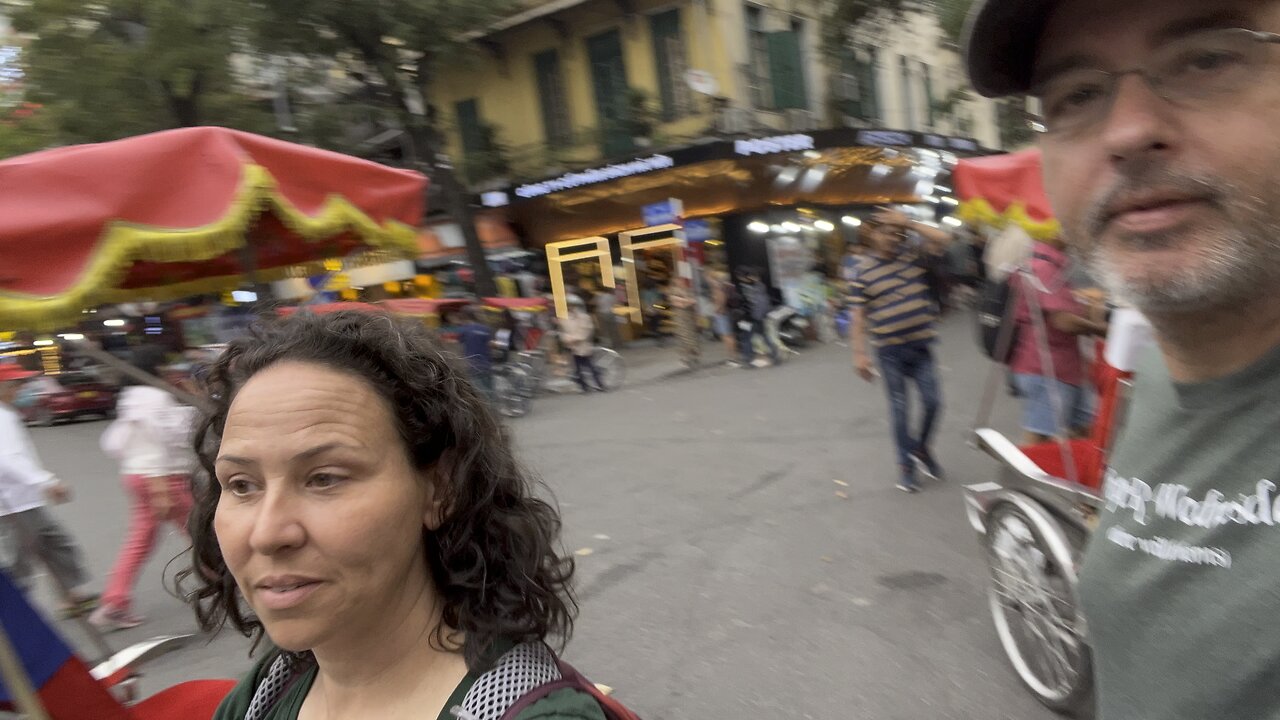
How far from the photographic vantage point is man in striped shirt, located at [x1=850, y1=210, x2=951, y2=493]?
19.8 feet

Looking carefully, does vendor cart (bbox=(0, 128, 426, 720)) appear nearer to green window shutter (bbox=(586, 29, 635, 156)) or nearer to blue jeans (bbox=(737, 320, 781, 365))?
blue jeans (bbox=(737, 320, 781, 365))

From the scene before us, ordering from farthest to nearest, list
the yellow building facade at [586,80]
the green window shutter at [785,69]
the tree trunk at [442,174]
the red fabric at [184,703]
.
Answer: the green window shutter at [785,69] → the yellow building facade at [586,80] → the tree trunk at [442,174] → the red fabric at [184,703]

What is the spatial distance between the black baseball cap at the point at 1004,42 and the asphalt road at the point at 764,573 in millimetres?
1458

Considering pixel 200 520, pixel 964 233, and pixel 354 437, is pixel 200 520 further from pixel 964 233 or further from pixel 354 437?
pixel 964 233

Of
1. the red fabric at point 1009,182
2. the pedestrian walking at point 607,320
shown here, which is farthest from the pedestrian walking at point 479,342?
the pedestrian walking at point 607,320

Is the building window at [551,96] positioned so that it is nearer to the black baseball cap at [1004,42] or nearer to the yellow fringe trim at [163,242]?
the yellow fringe trim at [163,242]

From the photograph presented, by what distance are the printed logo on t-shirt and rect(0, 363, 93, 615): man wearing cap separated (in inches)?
202

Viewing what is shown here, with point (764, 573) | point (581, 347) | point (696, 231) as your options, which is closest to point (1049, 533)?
point (764, 573)

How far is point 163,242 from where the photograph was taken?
3109 mm

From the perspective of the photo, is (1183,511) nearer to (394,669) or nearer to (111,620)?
(394,669)

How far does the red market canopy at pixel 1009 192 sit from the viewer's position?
19.2 feet

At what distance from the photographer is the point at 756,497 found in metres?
6.61

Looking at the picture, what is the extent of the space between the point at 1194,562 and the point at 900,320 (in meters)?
5.18

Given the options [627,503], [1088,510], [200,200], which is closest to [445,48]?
[627,503]
